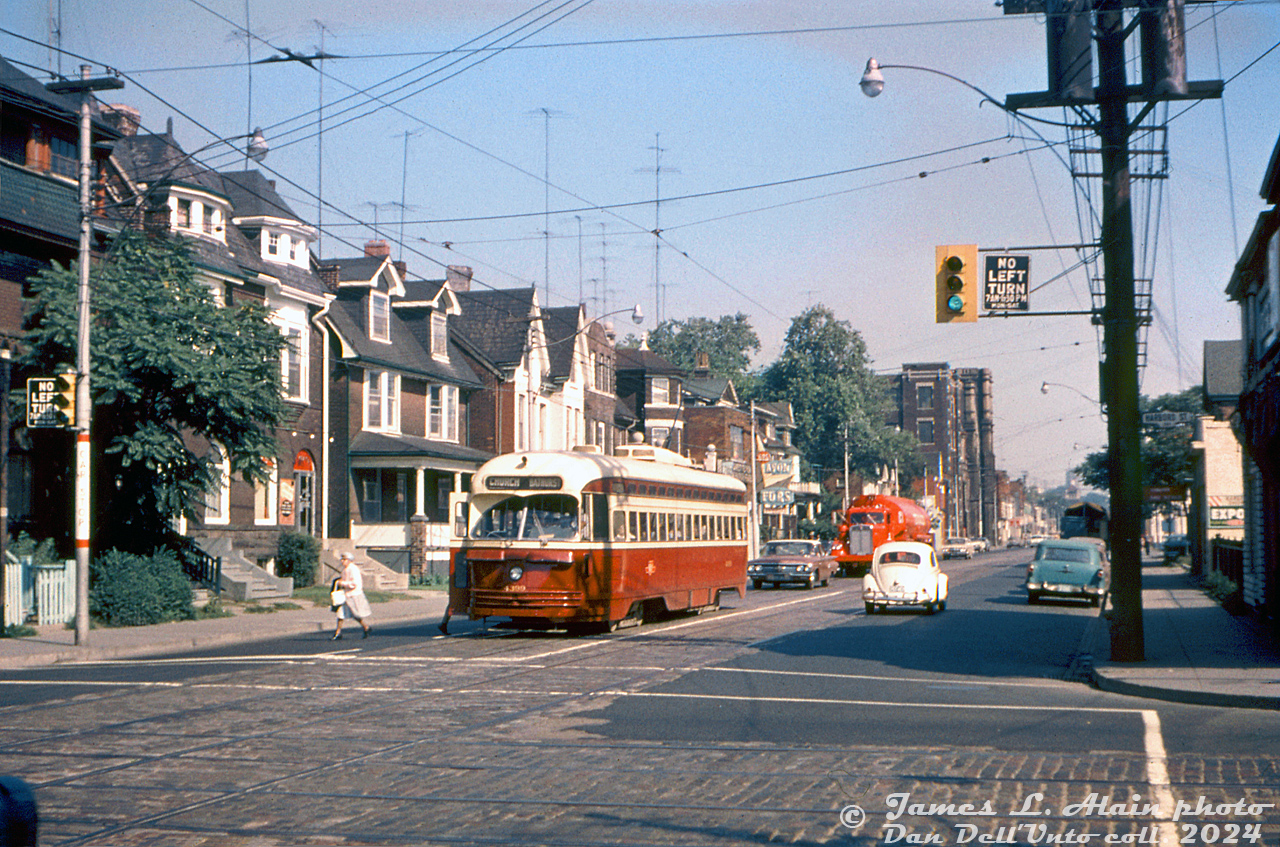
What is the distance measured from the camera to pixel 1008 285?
1952 cm

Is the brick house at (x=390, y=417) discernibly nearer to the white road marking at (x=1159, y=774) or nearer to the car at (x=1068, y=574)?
the car at (x=1068, y=574)

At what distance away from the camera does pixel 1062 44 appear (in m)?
19.6

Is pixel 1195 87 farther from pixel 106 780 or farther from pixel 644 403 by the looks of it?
pixel 644 403

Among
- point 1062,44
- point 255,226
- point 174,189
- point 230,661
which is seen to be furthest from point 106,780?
point 255,226

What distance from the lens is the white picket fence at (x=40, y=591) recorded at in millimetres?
23922

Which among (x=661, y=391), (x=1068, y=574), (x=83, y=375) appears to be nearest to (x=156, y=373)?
(x=83, y=375)

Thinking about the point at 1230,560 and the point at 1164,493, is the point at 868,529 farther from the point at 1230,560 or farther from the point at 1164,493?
the point at 1230,560

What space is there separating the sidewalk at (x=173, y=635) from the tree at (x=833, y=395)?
2884 inches

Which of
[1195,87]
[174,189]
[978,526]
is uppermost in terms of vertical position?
[174,189]

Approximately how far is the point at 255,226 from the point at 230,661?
23.6 meters

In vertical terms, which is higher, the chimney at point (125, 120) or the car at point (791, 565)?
the chimney at point (125, 120)

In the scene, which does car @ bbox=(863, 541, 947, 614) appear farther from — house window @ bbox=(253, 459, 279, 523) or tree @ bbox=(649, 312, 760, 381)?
tree @ bbox=(649, 312, 760, 381)

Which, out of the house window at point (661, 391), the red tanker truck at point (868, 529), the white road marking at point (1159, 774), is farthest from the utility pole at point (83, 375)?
the house window at point (661, 391)

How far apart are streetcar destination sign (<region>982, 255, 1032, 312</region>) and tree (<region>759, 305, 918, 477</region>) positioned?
81313mm
